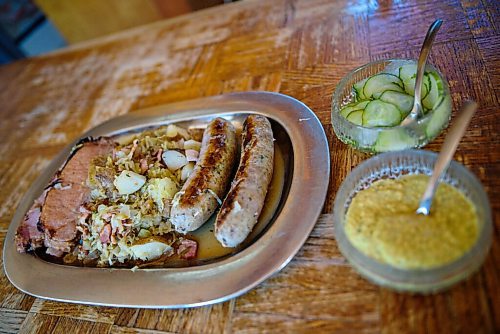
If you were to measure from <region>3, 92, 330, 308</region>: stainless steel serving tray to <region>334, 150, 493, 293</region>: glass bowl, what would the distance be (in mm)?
167

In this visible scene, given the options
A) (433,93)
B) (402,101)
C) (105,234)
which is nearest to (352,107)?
(402,101)

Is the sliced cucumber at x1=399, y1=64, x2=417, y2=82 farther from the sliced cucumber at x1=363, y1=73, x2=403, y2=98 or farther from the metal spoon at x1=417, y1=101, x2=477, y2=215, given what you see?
the metal spoon at x1=417, y1=101, x2=477, y2=215

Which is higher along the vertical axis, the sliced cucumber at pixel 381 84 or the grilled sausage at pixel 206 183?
the sliced cucumber at pixel 381 84

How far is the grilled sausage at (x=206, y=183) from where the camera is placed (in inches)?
62.1

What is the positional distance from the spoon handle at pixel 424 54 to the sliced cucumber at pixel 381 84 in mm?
110

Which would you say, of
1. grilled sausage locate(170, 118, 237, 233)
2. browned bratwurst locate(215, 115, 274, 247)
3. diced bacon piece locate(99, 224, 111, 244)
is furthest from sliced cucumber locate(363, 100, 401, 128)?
diced bacon piece locate(99, 224, 111, 244)

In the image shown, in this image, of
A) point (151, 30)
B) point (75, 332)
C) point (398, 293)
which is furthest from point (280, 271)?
point (151, 30)

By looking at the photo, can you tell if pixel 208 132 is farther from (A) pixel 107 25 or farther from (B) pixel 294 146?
(A) pixel 107 25

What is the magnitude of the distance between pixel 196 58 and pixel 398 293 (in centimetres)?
209

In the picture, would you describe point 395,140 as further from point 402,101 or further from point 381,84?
point 381,84

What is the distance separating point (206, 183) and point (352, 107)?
69 centimetres

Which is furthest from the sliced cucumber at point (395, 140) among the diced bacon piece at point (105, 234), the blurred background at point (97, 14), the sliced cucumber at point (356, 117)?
the blurred background at point (97, 14)

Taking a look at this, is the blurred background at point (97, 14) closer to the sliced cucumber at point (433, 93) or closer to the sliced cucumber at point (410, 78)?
the sliced cucumber at point (410, 78)

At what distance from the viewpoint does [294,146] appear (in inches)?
67.8
